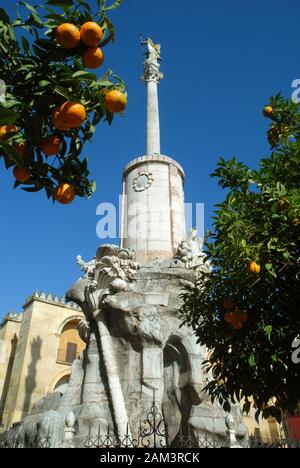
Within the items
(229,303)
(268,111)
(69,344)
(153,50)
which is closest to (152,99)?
(153,50)

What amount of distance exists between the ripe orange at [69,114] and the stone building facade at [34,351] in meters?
34.6

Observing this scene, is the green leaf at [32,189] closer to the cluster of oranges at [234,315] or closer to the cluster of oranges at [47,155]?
the cluster of oranges at [47,155]

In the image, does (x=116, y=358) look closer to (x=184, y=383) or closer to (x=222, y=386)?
(x=184, y=383)

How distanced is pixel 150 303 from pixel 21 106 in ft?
26.6

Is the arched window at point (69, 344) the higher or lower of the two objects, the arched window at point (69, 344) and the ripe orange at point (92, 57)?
the higher

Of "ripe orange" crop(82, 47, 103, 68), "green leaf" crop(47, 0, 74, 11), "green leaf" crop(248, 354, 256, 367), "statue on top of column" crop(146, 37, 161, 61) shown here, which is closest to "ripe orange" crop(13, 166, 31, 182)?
"ripe orange" crop(82, 47, 103, 68)

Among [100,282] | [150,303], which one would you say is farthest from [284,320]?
[100,282]

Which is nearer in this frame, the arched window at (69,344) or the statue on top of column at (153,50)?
the statue on top of column at (153,50)

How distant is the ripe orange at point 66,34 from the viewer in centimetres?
270

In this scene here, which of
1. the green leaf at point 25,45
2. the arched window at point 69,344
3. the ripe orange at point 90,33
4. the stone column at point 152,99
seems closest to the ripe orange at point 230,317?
the ripe orange at point 90,33

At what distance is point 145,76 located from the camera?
73.4ft

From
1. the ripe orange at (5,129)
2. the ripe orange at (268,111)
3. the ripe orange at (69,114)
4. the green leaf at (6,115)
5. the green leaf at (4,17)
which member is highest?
the ripe orange at (268,111)

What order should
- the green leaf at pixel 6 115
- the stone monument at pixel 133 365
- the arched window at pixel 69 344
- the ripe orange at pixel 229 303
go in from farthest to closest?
the arched window at pixel 69 344, the stone monument at pixel 133 365, the ripe orange at pixel 229 303, the green leaf at pixel 6 115

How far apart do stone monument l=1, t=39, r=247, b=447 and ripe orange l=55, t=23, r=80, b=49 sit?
5227 millimetres
